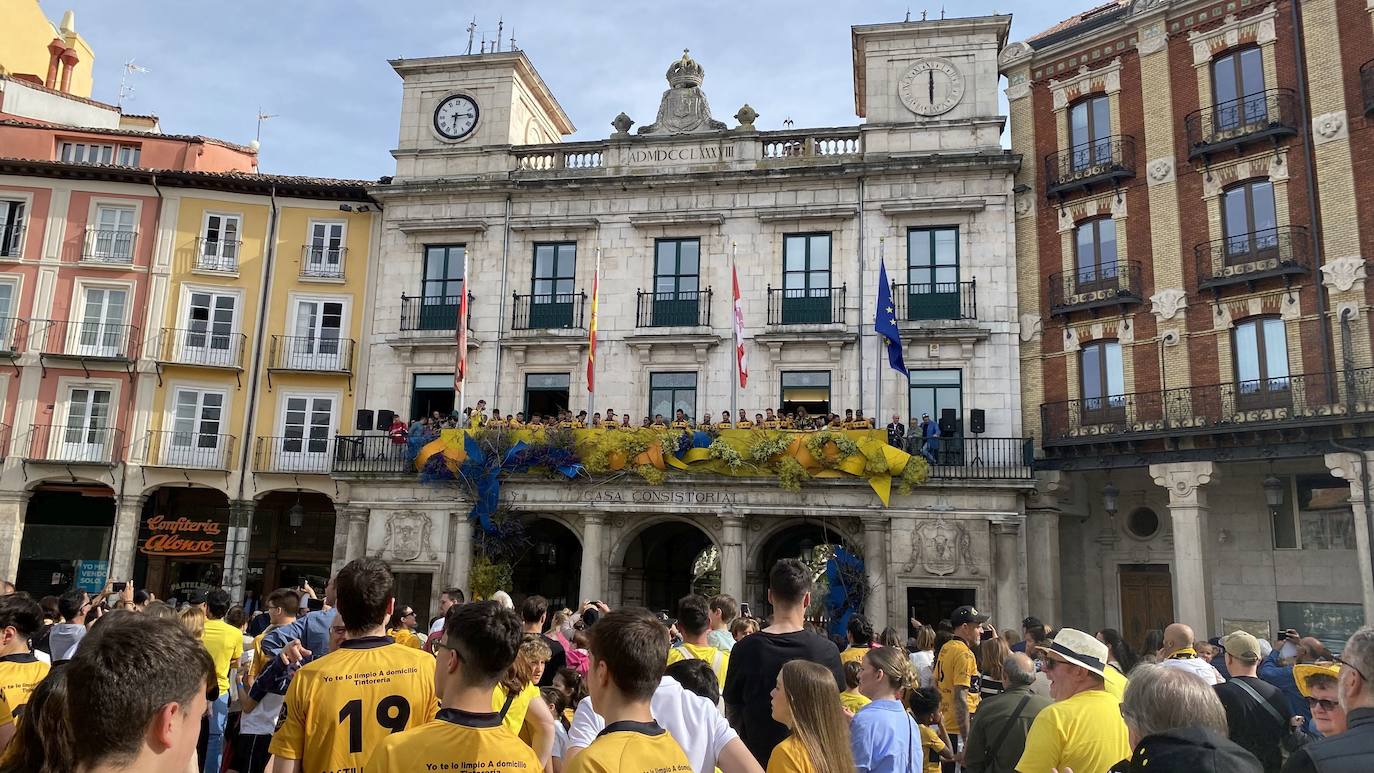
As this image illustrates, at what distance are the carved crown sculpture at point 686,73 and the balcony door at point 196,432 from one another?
15672mm

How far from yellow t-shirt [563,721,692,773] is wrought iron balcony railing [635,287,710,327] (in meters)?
21.8

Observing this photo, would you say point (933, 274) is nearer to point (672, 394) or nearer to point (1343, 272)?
point (672, 394)

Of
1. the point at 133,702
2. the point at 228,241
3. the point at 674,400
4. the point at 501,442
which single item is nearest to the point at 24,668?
the point at 133,702

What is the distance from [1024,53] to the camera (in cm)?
2511

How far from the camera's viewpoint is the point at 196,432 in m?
27.6

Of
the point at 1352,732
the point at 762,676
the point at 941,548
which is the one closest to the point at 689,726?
the point at 762,676

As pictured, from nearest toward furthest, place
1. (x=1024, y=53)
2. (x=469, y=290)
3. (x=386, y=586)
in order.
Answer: (x=386, y=586) → (x=1024, y=53) → (x=469, y=290)

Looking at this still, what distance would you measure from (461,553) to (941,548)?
450 inches

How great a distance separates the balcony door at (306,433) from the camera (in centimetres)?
2734

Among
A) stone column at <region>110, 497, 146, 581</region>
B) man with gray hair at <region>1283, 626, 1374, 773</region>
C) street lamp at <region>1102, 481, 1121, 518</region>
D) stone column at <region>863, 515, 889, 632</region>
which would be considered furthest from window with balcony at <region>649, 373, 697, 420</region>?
man with gray hair at <region>1283, 626, 1374, 773</region>

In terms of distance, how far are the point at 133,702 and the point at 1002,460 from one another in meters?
22.2

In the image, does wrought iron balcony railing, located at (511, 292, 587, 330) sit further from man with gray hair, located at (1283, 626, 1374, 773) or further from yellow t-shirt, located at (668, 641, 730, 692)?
man with gray hair, located at (1283, 626, 1374, 773)

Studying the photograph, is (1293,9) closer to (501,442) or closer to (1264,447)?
(1264,447)

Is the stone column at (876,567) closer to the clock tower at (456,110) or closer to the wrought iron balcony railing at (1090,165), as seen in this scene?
the wrought iron balcony railing at (1090,165)
